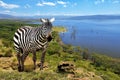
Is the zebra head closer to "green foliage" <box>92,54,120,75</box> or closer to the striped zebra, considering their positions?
the striped zebra

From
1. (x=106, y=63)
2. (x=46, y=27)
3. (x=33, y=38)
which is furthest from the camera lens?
(x=106, y=63)

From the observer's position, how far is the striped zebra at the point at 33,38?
308 inches

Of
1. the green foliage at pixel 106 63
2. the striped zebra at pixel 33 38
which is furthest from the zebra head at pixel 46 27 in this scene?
the green foliage at pixel 106 63

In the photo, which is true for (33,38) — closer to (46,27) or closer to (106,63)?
(46,27)

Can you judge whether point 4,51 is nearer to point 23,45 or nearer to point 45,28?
point 23,45

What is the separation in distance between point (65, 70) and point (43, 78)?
1.94 meters

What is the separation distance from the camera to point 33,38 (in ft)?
26.7

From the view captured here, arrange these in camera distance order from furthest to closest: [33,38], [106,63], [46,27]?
[106,63], [33,38], [46,27]

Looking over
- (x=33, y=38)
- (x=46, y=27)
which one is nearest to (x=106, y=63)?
(x=33, y=38)

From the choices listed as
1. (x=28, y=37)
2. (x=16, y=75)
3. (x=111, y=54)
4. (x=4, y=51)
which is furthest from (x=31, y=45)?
(x=111, y=54)

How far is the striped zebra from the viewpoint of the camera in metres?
7.81

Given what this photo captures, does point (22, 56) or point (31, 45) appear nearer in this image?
point (31, 45)

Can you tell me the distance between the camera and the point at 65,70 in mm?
8422

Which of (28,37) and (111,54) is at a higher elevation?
(28,37)
